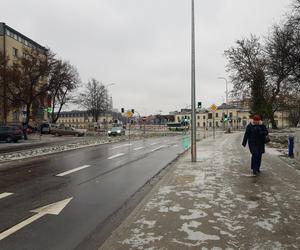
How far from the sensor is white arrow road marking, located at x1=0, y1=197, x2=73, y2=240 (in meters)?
5.04

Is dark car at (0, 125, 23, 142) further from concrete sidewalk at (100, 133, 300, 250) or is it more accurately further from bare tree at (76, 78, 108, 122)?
bare tree at (76, 78, 108, 122)

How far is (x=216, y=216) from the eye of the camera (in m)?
5.50

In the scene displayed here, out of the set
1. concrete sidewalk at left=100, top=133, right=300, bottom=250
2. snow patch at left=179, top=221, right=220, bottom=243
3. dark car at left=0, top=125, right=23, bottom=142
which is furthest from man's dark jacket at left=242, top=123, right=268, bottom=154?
dark car at left=0, top=125, right=23, bottom=142

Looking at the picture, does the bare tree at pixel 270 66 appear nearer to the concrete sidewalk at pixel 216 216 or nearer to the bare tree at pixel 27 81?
the concrete sidewalk at pixel 216 216

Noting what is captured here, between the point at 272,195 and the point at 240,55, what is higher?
the point at 240,55

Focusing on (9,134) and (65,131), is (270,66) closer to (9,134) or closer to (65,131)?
(9,134)

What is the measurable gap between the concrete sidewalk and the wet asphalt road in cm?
70

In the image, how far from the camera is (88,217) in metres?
5.84

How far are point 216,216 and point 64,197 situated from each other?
3.67 meters

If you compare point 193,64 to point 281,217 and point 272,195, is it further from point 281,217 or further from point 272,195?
point 281,217

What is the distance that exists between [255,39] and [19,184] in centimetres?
4086

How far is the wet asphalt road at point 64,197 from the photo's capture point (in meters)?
4.86

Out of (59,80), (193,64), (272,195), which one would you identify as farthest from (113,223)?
(59,80)

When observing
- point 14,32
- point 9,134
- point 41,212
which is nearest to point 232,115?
point 14,32
